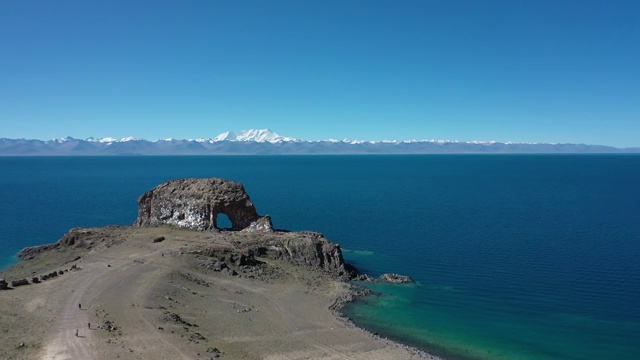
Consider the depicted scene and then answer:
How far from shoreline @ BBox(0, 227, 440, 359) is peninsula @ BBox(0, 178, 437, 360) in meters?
0.10

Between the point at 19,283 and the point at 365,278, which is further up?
the point at 19,283

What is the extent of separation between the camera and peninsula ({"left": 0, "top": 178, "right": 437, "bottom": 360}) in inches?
1383

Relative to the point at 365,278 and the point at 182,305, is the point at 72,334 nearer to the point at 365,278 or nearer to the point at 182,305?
the point at 182,305

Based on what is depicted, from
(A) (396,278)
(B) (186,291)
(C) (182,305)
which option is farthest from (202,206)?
(A) (396,278)

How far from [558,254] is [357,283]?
3109 centimetres

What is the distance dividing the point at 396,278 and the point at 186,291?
77.9 ft

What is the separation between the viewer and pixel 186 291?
1871 inches

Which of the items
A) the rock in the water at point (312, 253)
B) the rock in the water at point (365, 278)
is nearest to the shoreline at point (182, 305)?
the rock in the water at point (312, 253)

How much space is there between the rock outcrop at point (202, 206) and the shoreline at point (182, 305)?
5.77 meters

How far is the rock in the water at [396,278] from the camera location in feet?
183

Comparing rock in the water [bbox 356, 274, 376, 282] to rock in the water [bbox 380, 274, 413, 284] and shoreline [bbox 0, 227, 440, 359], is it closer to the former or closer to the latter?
rock in the water [bbox 380, 274, 413, 284]

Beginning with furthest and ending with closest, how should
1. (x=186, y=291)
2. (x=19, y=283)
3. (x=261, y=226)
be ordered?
(x=261, y=226) → (x=186, y=291) → (x=19, y=283)

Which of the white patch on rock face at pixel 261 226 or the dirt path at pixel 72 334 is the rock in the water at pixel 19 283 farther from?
the white patch on rock face at pixel 261 226

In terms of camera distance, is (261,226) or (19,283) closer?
(19,283)
